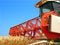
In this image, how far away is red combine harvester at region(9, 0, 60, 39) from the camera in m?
7.26

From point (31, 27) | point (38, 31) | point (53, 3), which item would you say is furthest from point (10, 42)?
point (31, 27)

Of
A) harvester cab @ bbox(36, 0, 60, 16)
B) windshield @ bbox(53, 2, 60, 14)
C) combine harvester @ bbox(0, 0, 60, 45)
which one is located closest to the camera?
Answer: combine harvester @ bbox(0, 0, 60, 45)

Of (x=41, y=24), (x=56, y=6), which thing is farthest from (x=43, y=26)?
(x=56, y=6)

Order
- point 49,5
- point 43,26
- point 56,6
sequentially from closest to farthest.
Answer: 1. point 43,26
2. point 56,6
3. point 49,5

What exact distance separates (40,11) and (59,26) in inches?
182

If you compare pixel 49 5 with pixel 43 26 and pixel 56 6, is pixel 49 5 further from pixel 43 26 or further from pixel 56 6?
pixel 43 26

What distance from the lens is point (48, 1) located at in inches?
380

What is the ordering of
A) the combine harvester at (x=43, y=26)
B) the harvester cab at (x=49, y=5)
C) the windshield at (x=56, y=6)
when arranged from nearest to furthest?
the combine harvester at (x=43, y=26) < the windshield at (x=56, y=6) < the harvester cab at (x=49, y=5)

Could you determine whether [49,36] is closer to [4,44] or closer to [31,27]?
[4,44]

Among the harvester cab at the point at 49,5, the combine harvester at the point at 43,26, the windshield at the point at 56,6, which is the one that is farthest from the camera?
the harvester cab at the point at 49,5

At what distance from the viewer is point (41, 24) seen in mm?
7773

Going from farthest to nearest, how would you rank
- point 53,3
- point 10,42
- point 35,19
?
point 35,19 → point 53,3 → point 10,42

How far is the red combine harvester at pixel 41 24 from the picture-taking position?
726 centimetres

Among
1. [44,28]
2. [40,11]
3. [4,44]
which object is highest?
[40,11]
